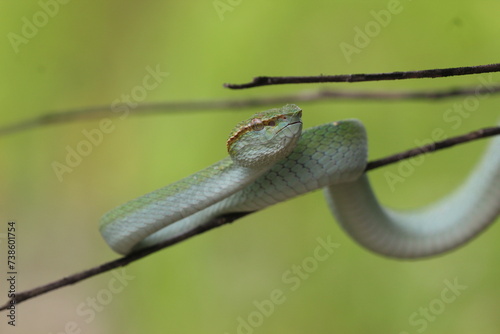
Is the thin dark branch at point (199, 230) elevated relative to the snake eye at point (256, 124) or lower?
lower

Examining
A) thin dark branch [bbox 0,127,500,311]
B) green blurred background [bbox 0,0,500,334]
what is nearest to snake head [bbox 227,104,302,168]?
thin dark branch [bbox 0,127,500,311]

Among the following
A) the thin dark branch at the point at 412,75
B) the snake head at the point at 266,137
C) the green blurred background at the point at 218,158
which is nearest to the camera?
the thin dark branch at the point at 412,75

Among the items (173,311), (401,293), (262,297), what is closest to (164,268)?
(173,311)

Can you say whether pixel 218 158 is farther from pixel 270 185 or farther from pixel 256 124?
pixel 256 124

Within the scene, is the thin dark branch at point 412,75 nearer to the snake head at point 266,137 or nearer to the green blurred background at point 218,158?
the snake head at point 266,137

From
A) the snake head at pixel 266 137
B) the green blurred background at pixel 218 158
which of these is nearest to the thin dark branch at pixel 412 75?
the snake head at pixel 266 137

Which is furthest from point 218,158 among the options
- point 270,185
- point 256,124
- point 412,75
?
point 412,75

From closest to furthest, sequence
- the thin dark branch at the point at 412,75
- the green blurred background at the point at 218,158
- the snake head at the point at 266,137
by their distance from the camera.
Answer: the thin dark branch at the point at 412,75
the snake head at the point at 266,137
the green blurred background at the point at 218,158

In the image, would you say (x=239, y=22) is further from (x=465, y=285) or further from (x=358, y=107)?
(x=465, y=285)
